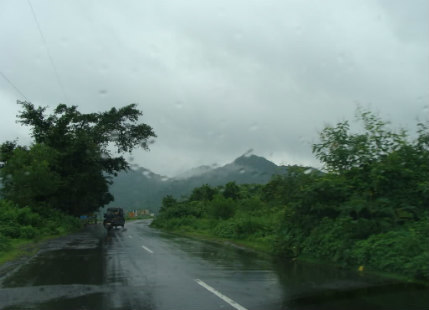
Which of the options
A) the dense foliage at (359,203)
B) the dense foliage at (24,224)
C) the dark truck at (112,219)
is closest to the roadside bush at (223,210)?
the dark truck at (112,219)

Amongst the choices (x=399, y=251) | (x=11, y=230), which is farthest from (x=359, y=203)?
(x=11, y=230)

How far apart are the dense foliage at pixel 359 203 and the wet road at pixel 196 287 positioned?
0.95 meters

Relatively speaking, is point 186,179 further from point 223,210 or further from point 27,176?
point 27,176

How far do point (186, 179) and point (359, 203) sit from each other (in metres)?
46.4

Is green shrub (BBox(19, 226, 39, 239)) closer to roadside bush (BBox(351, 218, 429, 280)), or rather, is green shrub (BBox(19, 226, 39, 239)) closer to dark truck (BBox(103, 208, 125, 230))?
dark truck (BBox(103, 208, 125, 230))

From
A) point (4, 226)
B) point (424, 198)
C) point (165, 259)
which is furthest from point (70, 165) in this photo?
point (424, 198)

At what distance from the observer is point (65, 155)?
35.1m

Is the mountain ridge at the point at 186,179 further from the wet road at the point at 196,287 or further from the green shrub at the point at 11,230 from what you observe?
the green shrub at the point at 11,230

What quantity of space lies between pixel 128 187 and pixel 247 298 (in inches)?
3357

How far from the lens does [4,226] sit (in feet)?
72.3

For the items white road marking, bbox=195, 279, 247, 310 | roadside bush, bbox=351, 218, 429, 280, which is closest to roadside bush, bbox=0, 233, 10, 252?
white road marking, bbox=195, 279, 247, 310

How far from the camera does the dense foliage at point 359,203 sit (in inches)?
416

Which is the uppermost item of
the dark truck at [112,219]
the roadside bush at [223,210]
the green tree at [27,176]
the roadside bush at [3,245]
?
the green tree at [27,176]

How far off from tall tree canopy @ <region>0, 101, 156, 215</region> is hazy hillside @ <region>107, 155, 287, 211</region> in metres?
4.76
